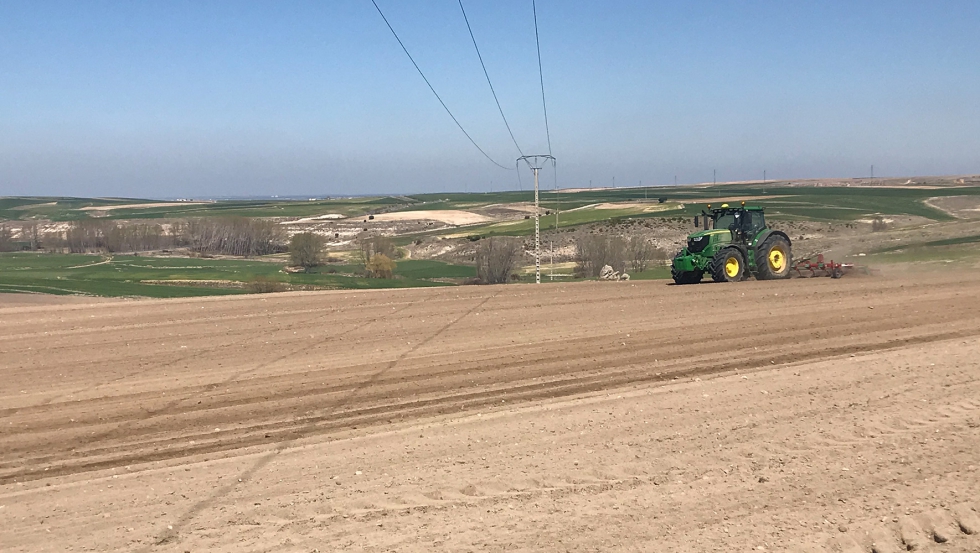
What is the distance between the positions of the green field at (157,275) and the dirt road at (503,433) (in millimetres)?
19952

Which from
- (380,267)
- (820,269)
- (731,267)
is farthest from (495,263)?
(731,267)

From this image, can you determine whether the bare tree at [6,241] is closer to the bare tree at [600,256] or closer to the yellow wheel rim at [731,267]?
the bare tree at [600,256]

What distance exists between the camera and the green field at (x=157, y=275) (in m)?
37.5

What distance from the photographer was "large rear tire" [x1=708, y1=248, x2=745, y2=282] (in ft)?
78.3

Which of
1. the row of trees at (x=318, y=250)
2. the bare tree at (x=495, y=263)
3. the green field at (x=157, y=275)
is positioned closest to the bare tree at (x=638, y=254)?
the bare tree at (x=495, y=263)

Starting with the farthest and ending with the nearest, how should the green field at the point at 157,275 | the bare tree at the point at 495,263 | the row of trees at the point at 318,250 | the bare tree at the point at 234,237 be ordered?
the bare tree at the point at 234,237 → the row of trees at the point at 318,250 → the bare tree at the point at 495,263 → the green field at the point at 157,275

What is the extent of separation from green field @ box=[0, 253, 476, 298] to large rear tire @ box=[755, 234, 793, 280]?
20.2m

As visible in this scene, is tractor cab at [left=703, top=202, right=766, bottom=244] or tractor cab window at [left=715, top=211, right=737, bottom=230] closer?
tractor cab at [left=703, top=202, right=766, bottom=244]

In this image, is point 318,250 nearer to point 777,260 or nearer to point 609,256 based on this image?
point 609,256

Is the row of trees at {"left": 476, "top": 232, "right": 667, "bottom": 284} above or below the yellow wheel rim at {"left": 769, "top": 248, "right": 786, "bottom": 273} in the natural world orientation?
below

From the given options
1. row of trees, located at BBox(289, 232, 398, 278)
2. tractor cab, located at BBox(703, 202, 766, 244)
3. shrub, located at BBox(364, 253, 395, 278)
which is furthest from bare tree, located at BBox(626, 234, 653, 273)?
tractor cab, located at BBox(703, 202, 766, 244)

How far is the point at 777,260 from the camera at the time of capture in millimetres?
25016

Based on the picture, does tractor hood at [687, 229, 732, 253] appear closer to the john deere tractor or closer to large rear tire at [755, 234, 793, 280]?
the john deere tractor

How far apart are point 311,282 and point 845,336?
3064 cm
